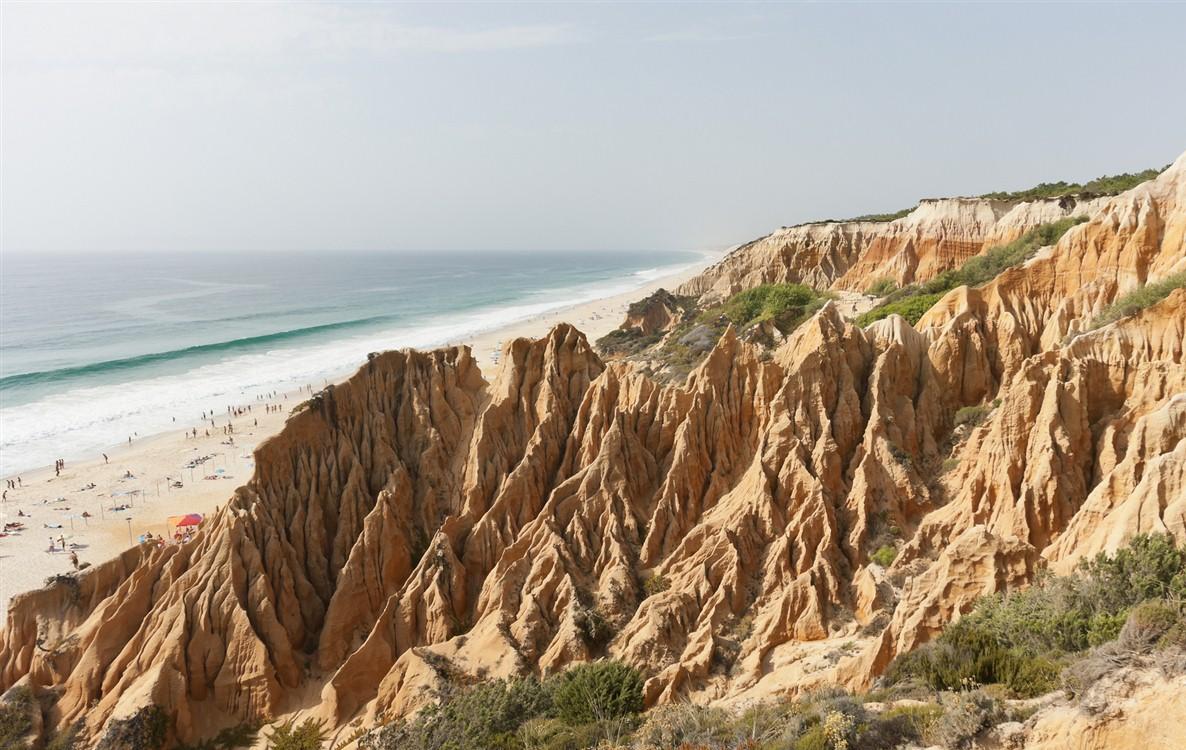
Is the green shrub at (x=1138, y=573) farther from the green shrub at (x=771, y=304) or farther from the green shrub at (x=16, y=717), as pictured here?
the green shrub at (x=771, y=304)

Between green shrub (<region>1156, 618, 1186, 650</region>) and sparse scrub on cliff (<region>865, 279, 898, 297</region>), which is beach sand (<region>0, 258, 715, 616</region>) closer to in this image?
green shrub (<region>1156, 618, 1186, 650</region>)

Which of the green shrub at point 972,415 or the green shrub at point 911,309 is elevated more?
the green shrub at point 911,309

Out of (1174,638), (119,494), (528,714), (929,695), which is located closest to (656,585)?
(528,714)

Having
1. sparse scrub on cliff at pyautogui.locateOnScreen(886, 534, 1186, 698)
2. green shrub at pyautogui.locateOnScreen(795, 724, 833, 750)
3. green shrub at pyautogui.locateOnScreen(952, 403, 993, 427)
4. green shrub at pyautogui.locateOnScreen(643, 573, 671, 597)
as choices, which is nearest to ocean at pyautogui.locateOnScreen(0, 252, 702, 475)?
green shrub at pyautogui.locateOnScreen(643, 573, 671, 597)

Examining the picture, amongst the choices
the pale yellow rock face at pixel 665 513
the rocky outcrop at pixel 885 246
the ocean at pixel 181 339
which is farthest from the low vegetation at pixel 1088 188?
the ocean at pixel 181 339

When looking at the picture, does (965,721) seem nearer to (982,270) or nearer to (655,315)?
(982,270)

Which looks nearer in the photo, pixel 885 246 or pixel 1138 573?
pixel 1138 573
